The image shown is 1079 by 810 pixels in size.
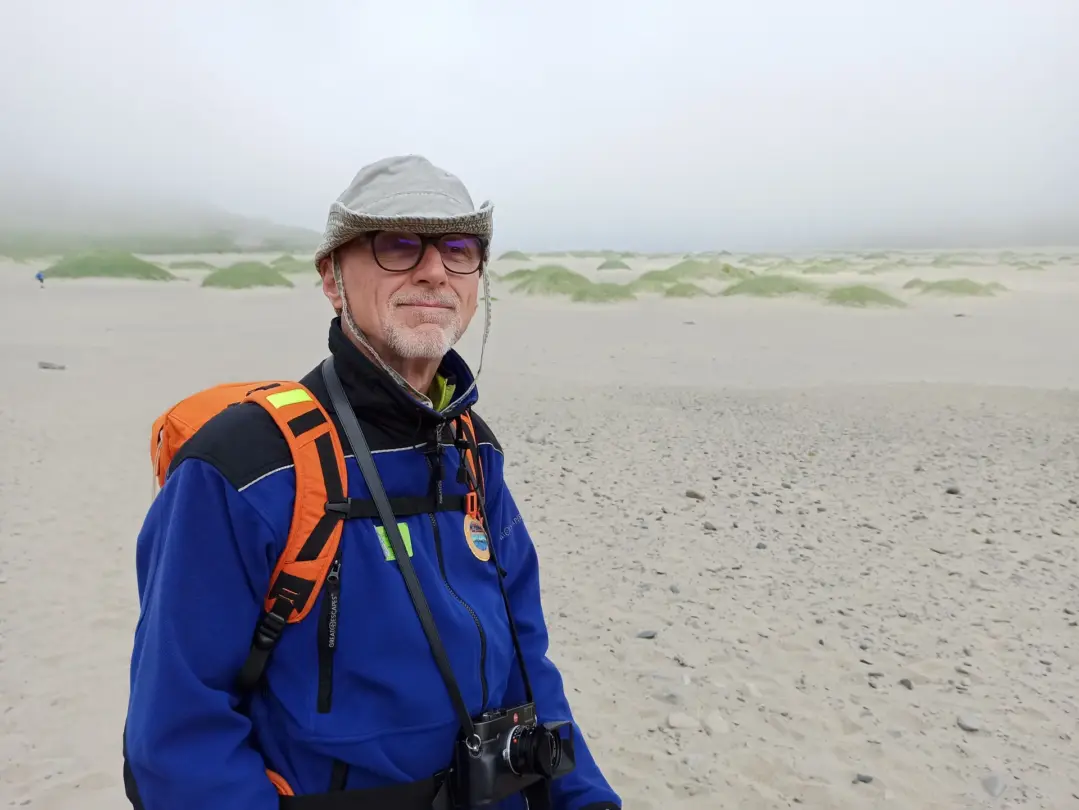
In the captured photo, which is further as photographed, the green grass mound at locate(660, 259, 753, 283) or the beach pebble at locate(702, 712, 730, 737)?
the green grass mound at locate(660, 259, 753, 283)

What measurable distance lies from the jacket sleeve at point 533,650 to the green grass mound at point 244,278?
33.7 m

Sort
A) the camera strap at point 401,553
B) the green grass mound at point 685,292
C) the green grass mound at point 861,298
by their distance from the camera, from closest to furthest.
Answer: the camera strap at point 401,553 < the green grass mound at point 861,298 < the green grass mound at point 685,292

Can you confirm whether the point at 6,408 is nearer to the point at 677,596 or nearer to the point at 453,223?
the point at 677,596

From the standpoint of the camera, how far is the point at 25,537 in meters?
5.86

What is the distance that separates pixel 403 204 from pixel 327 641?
94 centimetres

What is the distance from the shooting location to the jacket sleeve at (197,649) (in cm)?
135

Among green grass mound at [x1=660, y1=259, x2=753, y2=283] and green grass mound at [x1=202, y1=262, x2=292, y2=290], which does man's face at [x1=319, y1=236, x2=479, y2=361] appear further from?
green grass mound at [x1=660, y1=259, x2=753, y2=283]

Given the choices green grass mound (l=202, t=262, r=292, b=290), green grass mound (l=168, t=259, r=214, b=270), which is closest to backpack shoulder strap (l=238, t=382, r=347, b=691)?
green grass mound (l=202, t=262, r=292, b=290)

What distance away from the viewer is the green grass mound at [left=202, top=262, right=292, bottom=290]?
33.0 metres

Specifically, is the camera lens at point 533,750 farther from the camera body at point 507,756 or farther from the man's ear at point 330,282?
the man's ear at point 330,282

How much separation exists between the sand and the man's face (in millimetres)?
2565

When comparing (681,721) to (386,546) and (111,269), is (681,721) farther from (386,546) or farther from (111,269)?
(111,269)

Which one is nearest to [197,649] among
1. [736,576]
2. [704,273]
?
[736,576]

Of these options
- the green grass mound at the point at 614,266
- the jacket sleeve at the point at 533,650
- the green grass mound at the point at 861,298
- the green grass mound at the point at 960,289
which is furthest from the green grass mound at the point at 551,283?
the jacket sleeve at the point at 533,650
